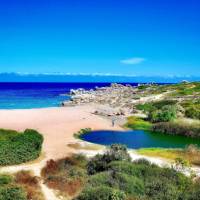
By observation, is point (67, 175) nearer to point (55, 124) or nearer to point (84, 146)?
point (84, 146)

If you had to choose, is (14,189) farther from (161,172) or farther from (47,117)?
(47,117)

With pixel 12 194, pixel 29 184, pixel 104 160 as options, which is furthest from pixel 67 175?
pixel 12 194

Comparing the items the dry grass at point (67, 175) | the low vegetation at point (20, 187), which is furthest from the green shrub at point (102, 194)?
the dry grass at point (67, 175)

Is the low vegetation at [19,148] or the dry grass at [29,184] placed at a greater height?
the low vegetation at [19,148]

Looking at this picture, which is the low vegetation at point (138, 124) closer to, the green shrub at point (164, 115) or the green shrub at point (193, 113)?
the green shrub at point (164, 115)

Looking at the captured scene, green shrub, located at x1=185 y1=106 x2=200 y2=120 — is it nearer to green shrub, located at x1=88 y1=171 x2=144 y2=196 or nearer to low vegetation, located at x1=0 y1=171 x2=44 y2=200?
low vegetation, located at x1=0 y1=171 x2=44 y2=200

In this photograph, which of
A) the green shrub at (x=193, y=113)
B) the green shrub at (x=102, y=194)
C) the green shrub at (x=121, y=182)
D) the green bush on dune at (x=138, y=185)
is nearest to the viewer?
the green shrub at (x=102, y=194)

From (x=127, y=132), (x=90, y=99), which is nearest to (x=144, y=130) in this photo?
(x=127, y=132)
